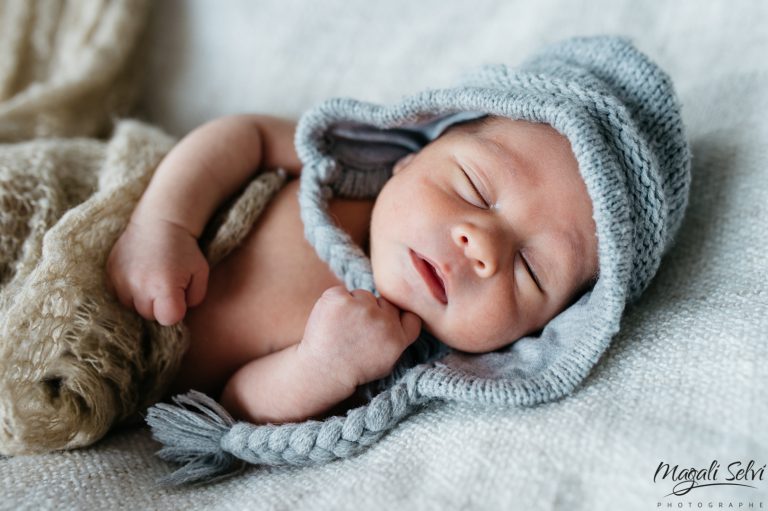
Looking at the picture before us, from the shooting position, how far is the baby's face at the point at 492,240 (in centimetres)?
102

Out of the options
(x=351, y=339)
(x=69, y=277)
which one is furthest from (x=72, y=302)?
(x=351, y=339)

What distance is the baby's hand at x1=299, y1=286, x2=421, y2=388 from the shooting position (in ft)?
3.33

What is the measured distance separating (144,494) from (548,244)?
70 cm

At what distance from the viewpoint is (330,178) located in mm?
1272

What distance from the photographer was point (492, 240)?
39.2 inches

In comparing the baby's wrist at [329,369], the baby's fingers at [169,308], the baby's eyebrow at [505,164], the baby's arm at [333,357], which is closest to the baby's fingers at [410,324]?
the baby's arm at [333,357]

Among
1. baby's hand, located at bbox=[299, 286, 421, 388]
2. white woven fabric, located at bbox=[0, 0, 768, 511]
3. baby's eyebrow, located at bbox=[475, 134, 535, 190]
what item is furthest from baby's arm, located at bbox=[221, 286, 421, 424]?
baby's eyebrow, located at bbox=[475, 134, 535, 190]

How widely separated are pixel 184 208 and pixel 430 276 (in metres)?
0.45

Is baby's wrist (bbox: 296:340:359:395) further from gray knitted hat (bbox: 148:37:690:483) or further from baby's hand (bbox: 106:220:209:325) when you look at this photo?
baby's hand (bbox: 106:220:209:325)

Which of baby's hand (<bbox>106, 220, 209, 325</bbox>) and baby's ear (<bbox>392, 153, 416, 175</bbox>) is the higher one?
baby's ear (<bbox>392, 153, 416, 175</bbox>)

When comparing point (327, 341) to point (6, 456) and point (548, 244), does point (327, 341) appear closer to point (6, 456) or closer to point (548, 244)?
point (548, 244)

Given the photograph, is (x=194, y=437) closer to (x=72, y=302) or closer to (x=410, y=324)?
(x=72, y=302)

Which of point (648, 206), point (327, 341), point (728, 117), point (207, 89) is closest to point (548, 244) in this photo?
point (648, 206)

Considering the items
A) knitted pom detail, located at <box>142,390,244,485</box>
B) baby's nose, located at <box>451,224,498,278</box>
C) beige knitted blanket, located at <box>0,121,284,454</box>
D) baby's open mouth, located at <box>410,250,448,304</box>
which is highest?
baby's nose, located at <box>451,224,498,278</box>
